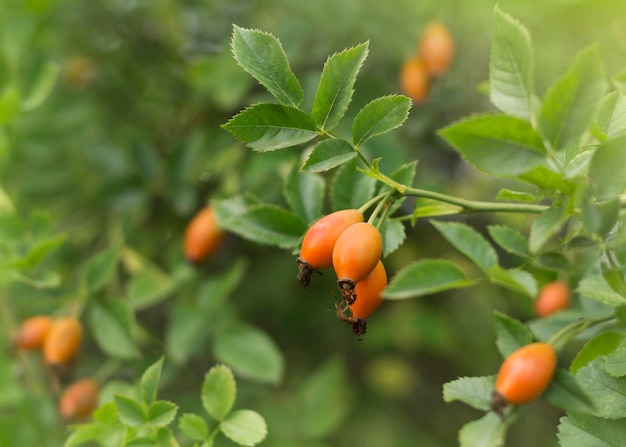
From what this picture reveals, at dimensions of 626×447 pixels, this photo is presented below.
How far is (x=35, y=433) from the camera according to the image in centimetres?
166

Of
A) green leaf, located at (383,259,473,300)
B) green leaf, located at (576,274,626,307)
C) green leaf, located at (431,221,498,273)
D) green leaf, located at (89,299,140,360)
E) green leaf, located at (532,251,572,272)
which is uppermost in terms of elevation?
green leaf, located at (532,251,572,272)

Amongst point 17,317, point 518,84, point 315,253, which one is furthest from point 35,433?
point 518,84

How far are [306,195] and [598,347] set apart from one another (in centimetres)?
52

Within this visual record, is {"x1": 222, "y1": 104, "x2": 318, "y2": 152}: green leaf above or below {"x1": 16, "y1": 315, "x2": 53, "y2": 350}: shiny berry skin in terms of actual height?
above

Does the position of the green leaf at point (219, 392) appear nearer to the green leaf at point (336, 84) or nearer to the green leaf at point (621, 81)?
the green leaf at point (336, 84)

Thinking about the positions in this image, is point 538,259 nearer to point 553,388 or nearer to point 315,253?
point 553,388

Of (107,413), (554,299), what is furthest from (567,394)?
(554,299)

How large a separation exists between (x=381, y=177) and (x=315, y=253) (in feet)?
0.42

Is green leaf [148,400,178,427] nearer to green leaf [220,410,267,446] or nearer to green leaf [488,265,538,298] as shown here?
green leaf [220,410,267,446]

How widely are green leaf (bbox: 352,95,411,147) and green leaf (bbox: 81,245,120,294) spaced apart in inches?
36.5

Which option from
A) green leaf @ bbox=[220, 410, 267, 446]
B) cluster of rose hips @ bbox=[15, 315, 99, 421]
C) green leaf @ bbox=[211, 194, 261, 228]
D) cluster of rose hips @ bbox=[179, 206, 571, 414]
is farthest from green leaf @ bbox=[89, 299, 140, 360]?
cluster of rose hips @ bbox=[179, 206, 571, 414]

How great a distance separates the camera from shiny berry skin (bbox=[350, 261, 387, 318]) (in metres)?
0.87

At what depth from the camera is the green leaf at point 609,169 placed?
0.73 metres

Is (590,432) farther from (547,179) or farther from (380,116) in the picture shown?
(380,116)
